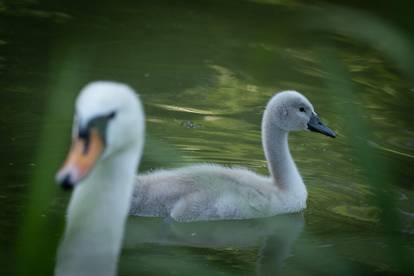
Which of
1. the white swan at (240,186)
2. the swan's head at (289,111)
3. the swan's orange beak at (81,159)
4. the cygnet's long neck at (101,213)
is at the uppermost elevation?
the swan's orange beak at (81,159)

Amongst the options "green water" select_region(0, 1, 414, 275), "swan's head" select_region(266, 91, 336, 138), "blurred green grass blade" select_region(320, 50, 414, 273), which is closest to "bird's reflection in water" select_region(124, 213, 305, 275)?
"green water" select_region(0, 1, 414, 275)

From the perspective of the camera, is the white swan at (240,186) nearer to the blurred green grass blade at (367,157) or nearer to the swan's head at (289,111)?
A: the swan's head at (289,111)

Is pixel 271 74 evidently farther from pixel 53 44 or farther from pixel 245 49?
pixel 53 44

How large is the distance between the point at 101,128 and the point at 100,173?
0.64 feet

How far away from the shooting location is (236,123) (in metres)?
8.02

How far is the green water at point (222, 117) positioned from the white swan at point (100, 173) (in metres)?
0.09

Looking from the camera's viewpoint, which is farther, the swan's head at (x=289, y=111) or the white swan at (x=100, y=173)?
the swan's head at (x=289, y=111)

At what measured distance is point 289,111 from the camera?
6676 mm

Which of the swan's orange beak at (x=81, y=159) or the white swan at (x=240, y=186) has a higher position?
the swan's orange beak at (x=81, y=159)

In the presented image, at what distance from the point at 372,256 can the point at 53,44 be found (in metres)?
5.17

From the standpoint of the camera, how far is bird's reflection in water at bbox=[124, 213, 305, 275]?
566 cm

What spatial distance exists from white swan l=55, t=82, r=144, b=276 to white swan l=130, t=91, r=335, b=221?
105 inches

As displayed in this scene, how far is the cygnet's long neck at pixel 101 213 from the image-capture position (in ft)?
9.75

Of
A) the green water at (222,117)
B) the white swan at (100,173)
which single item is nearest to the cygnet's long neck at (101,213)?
the white swan at (100,173)
